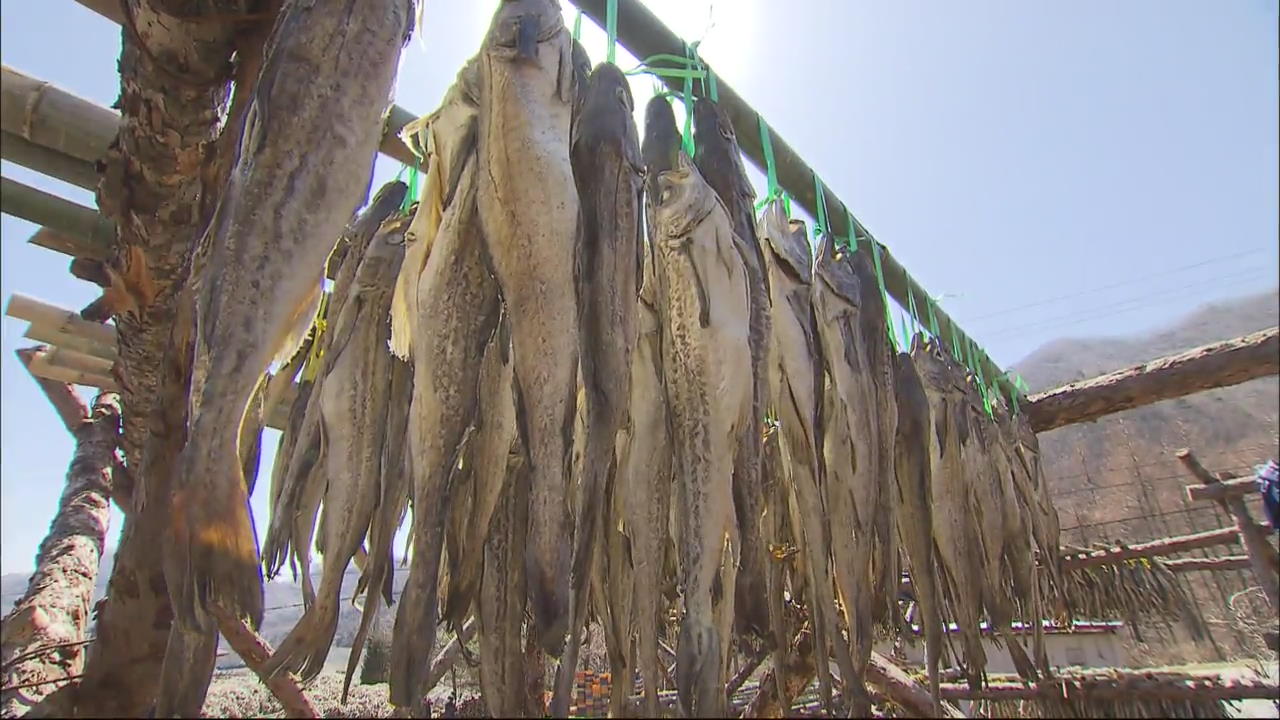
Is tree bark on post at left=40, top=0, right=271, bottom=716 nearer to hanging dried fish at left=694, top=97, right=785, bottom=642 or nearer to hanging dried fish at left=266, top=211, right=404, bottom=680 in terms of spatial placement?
hanging dried fish at left=266, top=211, right=404, bottom=680

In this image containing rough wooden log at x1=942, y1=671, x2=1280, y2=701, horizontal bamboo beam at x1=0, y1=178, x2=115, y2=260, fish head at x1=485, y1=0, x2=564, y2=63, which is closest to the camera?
fish head at x1=485, y1=0, x2=564, y2=63

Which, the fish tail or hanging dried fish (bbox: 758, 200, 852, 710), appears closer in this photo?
the fish tail

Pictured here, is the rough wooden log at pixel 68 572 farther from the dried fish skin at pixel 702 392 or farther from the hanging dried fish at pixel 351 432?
the dried fish skin at pixel 702 392

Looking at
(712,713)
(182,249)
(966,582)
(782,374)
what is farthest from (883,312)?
(182,249)

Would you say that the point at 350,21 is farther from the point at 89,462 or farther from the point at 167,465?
the point at 89,462

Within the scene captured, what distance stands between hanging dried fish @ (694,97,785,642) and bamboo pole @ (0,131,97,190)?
6.95 ft

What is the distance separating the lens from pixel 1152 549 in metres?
5.70

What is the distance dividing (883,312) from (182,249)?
7.24 ft

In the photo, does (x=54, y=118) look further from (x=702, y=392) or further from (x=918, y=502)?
(x=918, y=502)

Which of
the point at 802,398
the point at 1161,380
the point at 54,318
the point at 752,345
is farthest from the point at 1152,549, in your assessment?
the point at 54,318

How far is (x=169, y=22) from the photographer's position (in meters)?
1.47

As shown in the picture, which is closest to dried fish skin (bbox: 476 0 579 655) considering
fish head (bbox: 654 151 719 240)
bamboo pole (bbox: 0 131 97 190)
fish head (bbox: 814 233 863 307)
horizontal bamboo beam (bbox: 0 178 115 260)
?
fish head (bbox: 654 151 719 240)

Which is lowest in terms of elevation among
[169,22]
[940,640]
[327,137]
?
[940,640]

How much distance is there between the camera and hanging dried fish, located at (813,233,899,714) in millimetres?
1642
